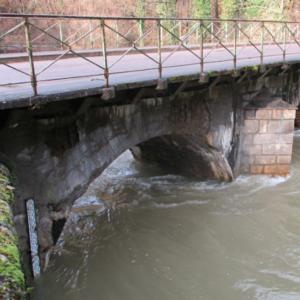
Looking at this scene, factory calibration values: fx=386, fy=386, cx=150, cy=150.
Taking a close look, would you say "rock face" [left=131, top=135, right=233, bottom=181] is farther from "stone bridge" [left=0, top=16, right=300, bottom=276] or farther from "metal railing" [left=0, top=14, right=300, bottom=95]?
"metal railing" [left=0, top=14, right=300, bottom=95]

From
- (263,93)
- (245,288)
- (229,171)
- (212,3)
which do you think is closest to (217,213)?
(229,171)

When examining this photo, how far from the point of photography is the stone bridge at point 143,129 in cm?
490

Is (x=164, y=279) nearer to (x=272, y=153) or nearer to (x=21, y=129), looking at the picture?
(x=21, y=129)

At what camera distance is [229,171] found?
9586 mm

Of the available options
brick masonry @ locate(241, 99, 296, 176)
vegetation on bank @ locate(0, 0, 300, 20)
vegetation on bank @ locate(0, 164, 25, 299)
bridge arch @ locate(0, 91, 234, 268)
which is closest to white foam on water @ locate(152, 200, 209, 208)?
bridge arch @ locate(0, 91, 234, 268)

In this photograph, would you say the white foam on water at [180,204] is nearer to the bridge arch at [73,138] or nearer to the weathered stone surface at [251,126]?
the bridge arch at [73,138]

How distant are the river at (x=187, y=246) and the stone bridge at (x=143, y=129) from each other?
874mm

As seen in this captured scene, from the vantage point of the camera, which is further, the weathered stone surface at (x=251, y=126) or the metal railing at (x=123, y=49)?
the weathered stone surface at (x=251, y=126)

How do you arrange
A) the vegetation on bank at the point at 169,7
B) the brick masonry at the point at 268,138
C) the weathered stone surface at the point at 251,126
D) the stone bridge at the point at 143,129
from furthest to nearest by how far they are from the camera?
the vegetation on bank at the point at 169,7 → the weathered stone surface at the point at 251,126 → the brick masonry at the point at 268,138 → the stone bridge at the point at 143,129

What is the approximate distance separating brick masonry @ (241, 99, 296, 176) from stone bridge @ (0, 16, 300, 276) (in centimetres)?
3

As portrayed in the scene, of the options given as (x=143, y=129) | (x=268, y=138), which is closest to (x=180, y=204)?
(x=143, y=129)

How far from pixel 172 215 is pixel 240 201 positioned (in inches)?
66.4

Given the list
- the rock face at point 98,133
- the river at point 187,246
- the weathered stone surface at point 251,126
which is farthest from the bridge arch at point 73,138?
the weathered stone surface at point 251,126

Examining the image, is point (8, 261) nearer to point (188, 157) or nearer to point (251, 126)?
point (188, 157)
